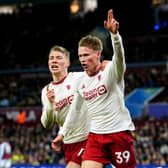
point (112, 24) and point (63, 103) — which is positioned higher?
point (112, 24)

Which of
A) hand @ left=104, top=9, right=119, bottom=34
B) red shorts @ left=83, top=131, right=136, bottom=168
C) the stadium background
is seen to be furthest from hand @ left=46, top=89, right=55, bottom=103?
the stadium background

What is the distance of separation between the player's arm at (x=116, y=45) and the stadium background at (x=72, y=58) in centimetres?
1208

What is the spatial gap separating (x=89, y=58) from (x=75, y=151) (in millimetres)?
1382

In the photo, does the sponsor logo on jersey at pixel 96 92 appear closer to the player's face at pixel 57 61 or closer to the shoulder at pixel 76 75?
the shoulder at pixel 76 75

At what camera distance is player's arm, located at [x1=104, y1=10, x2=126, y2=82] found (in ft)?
17.5

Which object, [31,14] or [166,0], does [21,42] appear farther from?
[166,0]

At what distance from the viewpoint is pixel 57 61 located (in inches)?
262

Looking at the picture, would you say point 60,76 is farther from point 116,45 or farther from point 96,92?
point 116,45

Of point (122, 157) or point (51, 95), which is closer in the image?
point (122, 157)

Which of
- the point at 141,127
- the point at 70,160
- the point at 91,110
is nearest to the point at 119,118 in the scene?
the point at 91,110

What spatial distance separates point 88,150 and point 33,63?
22.3 m

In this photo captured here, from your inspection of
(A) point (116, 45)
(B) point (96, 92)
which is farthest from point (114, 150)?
(A) point (116, 45)

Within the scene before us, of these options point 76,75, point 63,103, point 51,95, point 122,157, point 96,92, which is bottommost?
point 122,157

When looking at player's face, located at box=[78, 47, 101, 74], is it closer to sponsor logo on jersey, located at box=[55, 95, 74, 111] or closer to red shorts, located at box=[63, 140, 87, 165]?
sponsor logo on jersey, located at box=[55, 95, 74, 111]
